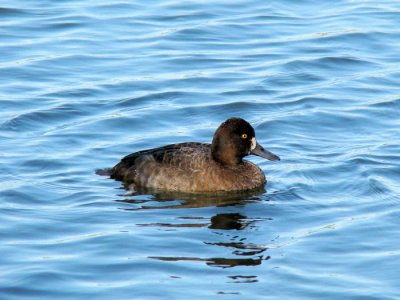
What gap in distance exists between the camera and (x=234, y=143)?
1341cm

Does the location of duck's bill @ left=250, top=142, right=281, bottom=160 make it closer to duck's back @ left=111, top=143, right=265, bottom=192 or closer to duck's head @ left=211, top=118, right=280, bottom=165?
duck's head @ left=211, top=118, right=280, bottom=165

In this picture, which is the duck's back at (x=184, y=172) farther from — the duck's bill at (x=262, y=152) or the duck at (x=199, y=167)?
the duck's bill at (x=262, y=152)

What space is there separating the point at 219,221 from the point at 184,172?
139 cm

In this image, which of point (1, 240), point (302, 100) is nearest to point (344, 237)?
point (1, 240)

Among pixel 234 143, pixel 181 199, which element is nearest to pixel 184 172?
pixel 181 199

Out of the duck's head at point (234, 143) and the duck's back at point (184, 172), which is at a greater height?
the duck's head at point (234, 143)

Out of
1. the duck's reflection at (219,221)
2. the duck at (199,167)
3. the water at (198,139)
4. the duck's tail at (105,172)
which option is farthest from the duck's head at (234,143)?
the duck's tail at (105,172)

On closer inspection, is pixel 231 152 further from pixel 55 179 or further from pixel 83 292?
pixel 83 292

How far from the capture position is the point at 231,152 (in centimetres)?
1351

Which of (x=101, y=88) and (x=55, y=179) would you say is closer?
(x=55, y=179)

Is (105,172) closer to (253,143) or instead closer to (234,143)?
(234,143)

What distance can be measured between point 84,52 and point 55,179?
6.38 meters

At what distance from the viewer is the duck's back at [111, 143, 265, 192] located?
13.2 metres

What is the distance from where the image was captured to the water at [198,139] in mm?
10273
